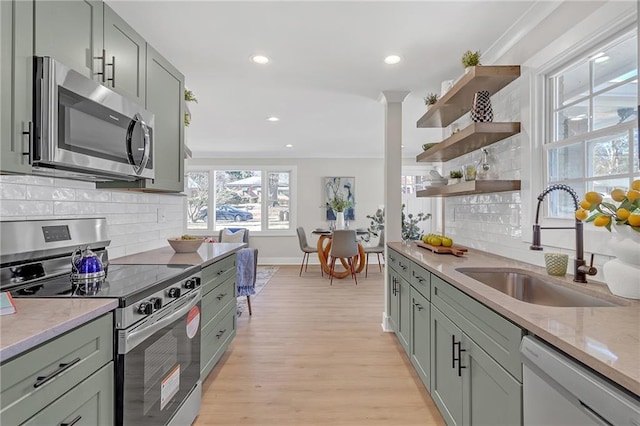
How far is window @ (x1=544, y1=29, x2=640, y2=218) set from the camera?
4.96 ft

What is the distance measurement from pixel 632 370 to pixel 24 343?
1.40 metres

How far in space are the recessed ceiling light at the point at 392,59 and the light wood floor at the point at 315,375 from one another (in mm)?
2422

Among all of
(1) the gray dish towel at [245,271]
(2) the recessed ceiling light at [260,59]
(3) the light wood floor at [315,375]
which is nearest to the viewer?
(3) the light wood floor at [315,375]

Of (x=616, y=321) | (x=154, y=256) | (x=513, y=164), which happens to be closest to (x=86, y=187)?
(x=154, y=256)

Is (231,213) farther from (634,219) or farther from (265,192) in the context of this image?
(634,219)

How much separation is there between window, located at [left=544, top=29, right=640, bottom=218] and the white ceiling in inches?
21.5

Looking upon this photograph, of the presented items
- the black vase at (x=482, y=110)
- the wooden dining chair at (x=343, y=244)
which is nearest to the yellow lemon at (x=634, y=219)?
the black vase at (x=482, y=110)

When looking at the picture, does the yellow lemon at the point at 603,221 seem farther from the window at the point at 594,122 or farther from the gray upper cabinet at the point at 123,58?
the gray upper cabinet at the point at 123,58

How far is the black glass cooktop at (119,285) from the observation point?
1283mm

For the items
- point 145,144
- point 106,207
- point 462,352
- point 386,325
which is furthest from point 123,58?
point 386,325

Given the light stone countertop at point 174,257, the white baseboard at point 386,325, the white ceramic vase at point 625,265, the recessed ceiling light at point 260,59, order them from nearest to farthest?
the white ceramic vase at point 625,265 < the light stone countertop at point 174,257 < the recessed ceiling light at point 260,59 < the white baseboard at point 386,325

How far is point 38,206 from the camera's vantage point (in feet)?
5.28

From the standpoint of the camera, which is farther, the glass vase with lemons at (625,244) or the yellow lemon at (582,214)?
the yellow lemon at (582,214)

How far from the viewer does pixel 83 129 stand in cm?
148
